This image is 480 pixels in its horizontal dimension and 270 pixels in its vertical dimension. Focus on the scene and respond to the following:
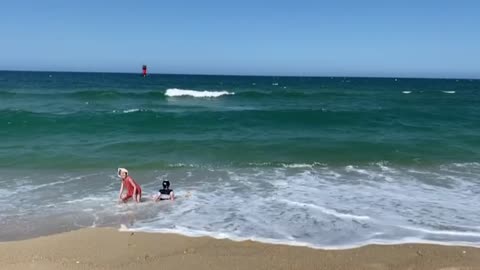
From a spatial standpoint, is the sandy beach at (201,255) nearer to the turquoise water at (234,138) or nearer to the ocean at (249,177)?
the ocean at (249,177)

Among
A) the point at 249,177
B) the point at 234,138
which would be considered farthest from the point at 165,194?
the point at 234,138

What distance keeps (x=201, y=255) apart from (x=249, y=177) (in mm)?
5722

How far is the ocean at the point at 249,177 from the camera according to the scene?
799 centimetres

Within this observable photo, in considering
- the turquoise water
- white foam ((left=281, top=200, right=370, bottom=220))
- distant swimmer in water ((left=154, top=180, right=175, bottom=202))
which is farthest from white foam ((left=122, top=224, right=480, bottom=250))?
the turquoise water

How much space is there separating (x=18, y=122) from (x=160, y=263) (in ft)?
57.5

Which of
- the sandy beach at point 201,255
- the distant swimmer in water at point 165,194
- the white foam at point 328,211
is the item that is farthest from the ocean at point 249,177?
the sandy beach at point 201,255

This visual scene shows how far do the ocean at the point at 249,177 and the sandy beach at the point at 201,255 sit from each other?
0.39m

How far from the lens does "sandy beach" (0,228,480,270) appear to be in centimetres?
617

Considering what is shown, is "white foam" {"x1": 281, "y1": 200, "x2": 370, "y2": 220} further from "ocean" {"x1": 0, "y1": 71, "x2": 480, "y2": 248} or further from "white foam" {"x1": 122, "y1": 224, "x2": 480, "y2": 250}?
"white foam" {"x1": 122, "y1": 224, "x2": 480, "y2": 250}

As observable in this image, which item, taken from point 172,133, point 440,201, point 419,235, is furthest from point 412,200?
point 172,133

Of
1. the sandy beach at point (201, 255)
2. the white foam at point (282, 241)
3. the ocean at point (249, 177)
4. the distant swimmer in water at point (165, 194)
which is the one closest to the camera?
the sandy beach at point (201, 255)

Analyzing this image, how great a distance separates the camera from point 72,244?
6898mm

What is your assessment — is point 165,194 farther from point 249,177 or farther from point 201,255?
point 201,255

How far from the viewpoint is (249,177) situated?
39.9 feet
